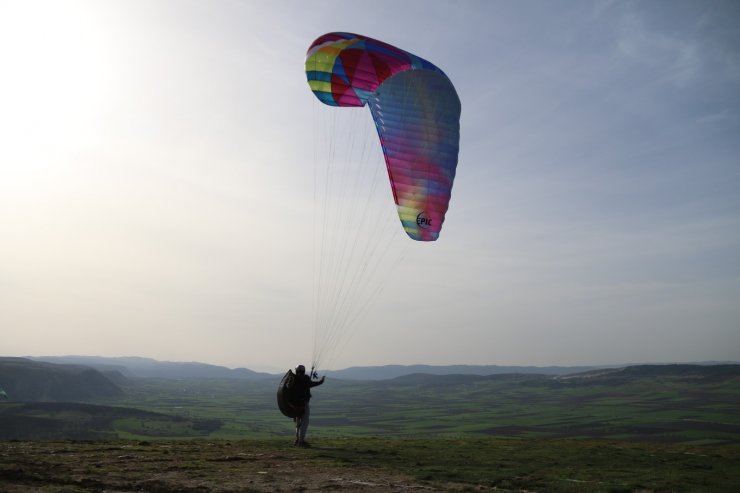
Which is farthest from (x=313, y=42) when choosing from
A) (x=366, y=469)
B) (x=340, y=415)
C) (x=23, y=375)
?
(x=23, y=375)

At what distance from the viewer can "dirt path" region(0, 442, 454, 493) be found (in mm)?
9234

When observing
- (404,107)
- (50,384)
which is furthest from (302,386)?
(50,384)

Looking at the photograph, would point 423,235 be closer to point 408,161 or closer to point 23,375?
point 408,161

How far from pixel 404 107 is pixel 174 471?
12971mm

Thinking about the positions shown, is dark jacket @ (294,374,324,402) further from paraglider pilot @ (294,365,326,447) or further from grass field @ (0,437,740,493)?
grass field @ (0,437,740,493)

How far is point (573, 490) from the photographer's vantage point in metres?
10.3

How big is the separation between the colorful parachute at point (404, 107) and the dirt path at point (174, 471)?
824 cm

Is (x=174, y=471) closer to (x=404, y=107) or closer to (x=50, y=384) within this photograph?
(x=404, y=107)

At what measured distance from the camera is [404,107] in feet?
55.3

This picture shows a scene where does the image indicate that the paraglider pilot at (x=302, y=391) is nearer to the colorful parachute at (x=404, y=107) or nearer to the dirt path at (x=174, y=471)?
the dirt path at (x=174, y=471)

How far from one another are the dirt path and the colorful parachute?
8235 mm

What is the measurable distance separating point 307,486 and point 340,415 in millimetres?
113679

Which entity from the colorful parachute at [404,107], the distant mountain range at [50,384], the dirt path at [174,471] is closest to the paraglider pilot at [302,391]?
the dirt path at [174,471]

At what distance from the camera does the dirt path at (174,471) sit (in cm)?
923
